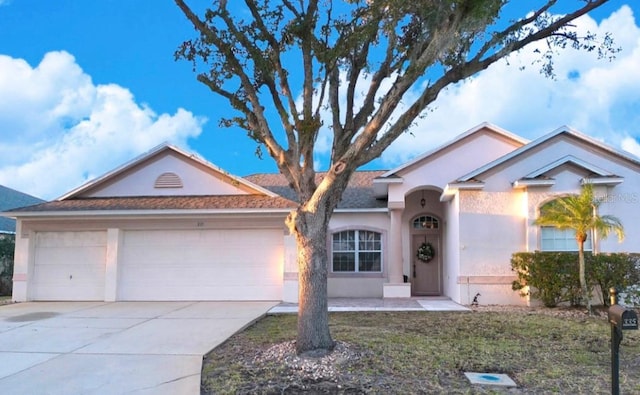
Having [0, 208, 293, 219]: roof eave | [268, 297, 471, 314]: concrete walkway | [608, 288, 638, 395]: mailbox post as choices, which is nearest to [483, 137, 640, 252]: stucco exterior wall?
[268, 297, 471, 314]: concrete walkway

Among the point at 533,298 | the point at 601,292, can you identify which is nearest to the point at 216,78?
the point at 533,298

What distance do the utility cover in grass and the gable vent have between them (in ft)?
38.9

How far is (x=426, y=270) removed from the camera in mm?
17562

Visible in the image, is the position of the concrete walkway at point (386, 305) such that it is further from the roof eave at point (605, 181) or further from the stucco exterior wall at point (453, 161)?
the roof eave at point (605, 181)

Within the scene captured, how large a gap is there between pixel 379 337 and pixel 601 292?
7521mm

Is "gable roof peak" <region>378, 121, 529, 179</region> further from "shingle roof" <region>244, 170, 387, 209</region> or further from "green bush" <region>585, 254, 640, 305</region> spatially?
"green bush" <region>585, 254, 640, 305</region>

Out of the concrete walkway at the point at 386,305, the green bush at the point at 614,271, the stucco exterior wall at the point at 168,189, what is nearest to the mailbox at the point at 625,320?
the concrete walkway at the point at 386,305

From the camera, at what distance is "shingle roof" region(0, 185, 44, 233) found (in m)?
24.5

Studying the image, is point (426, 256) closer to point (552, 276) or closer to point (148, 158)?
point (552, 276)

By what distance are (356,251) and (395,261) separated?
166 cm

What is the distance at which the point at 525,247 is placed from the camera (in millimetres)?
13359

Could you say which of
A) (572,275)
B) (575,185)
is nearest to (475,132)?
(575,185)

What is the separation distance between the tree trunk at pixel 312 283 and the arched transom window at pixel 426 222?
11.1 m

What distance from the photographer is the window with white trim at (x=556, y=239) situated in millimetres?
13266
